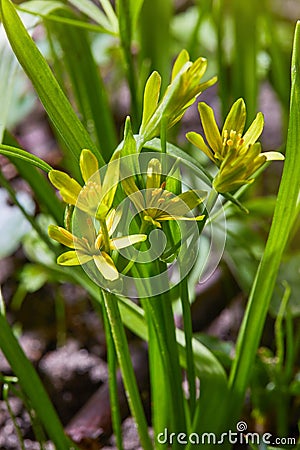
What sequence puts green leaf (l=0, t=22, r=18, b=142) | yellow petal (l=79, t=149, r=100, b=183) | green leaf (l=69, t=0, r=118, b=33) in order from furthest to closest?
green leaf (l=69, t=0, r=118, b=33)
green leaf (l=0, t=22, r=18, b=142)
yellow petal (l=79, t=149, r=100, b=183)

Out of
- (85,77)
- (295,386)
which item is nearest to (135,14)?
(85,77)

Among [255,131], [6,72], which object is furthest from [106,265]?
[6,72]

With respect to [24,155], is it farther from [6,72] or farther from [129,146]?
[6,72]

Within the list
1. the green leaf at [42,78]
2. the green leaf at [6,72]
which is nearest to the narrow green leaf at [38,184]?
the green leaf at [6,72]

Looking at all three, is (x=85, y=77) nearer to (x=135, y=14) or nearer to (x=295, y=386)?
(x=135, y=14)

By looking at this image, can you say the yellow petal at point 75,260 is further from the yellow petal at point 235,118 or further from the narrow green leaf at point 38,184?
the narrow green leaf at point 38,184

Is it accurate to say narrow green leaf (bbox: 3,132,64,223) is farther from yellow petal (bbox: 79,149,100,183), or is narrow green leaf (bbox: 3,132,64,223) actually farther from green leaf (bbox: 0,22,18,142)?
yellow petal (bbox: 79,149,100,183)

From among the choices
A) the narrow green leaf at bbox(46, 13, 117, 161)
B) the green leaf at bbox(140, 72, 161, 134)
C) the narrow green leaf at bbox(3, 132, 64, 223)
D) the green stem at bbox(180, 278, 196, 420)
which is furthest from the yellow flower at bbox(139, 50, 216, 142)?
the narrow green leaf at bbox(46, 13, 117, 161)

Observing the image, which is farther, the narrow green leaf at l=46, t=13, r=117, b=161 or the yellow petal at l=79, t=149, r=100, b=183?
the narrow green leaf at l=46, t=13, r=117, b=161
